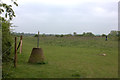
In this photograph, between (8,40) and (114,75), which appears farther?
(8,40)

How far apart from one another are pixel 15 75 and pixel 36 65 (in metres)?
2.28

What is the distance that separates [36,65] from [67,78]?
299 cm

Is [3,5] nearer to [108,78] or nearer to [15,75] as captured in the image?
[15,75]

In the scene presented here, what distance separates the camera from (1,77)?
637 centimetres

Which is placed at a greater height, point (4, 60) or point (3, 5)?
point (3, 5)

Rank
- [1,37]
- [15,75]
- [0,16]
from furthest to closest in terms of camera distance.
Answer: [1,37] < [0,16] < [15,75]

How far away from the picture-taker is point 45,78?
21.4ft

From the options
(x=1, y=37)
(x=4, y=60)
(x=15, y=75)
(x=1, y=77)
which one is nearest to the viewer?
(x=1, y=77)

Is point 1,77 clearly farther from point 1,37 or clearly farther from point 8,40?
point 8,40

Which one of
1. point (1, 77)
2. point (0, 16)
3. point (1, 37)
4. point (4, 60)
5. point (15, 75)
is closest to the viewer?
point (1, 77)

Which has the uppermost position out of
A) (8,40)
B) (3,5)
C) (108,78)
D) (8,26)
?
(3,5)

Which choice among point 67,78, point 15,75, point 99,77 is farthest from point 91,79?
point 15,75

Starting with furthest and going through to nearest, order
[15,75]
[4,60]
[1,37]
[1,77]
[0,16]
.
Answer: [4,60] → [1,37] → [0,16] → [15,75] → [1,77]

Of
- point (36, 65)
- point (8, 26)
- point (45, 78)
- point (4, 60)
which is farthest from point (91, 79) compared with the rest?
point (8, 26)
